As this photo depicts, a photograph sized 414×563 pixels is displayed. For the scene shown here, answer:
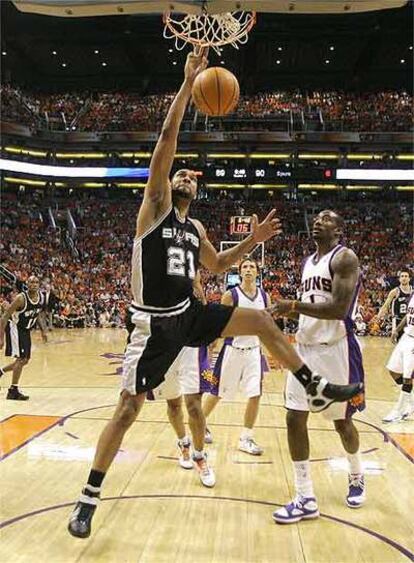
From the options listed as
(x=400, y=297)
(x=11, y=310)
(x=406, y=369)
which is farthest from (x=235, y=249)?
(x=400, y=297)

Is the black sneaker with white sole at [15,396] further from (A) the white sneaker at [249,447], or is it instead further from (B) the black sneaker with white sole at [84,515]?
(B) the black sneaker with white sole at [84,515]

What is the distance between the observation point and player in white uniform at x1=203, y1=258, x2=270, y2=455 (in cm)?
568

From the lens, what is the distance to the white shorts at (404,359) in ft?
23.6

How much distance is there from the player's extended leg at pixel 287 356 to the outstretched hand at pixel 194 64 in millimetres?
1503

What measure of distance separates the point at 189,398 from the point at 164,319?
61.8 inches

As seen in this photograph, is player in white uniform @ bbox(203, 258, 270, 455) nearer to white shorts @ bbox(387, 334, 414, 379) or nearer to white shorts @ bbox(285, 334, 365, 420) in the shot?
white shorts @ bbox(285, 334, 365, 420)

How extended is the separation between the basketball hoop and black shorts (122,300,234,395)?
2.46 metres

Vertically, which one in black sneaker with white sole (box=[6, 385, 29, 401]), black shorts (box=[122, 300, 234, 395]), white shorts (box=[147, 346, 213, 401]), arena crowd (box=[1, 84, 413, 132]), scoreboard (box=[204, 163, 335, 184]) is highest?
arena crowd (box=[1, 84, 413, 132])

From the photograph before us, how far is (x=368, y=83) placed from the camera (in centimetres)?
3303

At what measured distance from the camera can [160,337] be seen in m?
3.54

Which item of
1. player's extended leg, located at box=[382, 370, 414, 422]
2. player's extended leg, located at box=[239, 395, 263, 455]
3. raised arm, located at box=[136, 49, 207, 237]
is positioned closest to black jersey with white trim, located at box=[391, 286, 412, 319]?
player's extended leg, located at box=[382, 370, 414, 422]

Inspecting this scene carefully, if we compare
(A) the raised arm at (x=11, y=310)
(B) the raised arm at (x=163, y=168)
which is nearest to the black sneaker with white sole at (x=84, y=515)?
(B) the raised arm at (x=163, y=168)

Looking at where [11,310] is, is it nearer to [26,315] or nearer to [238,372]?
[26,315]

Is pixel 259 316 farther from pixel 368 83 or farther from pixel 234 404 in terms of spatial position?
pixel 368 83
